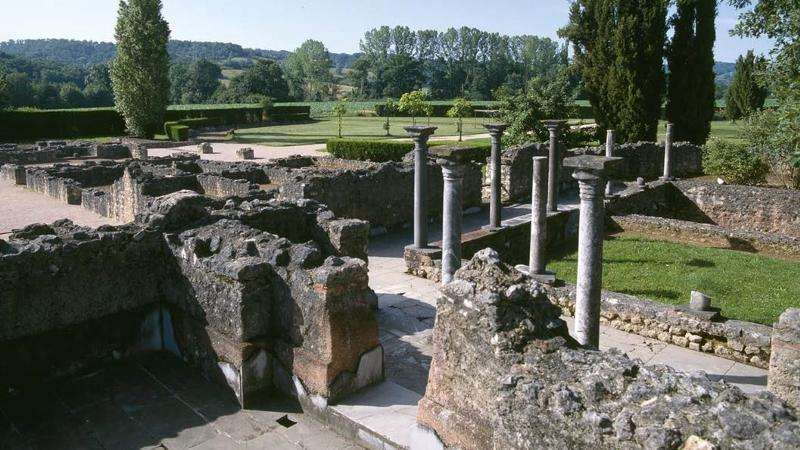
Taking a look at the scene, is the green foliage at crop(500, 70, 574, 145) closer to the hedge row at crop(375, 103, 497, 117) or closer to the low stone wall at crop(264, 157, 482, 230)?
the low stone wall at crop(264, 157, 482, 230)

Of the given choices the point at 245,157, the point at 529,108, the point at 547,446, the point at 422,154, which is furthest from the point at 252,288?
the point at 245,157

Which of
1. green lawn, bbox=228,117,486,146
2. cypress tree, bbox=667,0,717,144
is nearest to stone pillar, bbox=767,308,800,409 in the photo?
cypress tree, bbox=667,0,717,144

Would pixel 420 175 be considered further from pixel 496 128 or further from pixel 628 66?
pixel 628 66

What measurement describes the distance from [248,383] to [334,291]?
4.97 ft

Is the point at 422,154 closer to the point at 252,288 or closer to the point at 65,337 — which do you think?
the point at 252,288

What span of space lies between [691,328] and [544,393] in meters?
5.86

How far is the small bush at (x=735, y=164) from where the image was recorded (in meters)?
23.0

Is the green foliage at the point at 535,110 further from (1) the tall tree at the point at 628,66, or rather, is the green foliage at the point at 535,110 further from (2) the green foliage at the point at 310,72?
(2) the green foliage at the point at 310,72

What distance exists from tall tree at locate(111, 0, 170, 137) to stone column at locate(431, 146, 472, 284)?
39.5 m

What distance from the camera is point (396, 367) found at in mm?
8055

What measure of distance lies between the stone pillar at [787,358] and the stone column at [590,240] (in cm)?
198

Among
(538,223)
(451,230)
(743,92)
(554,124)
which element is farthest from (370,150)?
(743,92)

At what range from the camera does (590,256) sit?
791cm

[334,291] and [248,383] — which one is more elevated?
[334,291]
